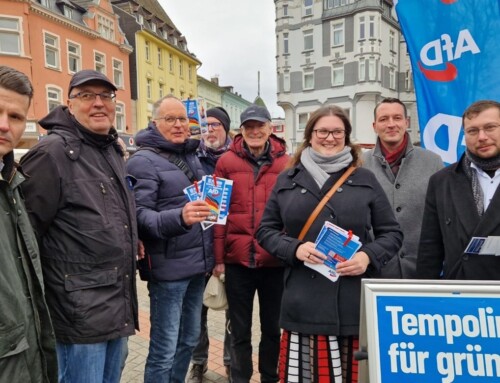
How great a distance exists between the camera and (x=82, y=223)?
2039 millimetres

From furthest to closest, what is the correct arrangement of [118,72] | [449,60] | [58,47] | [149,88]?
1. [149,88]
2. [118,72]
3. [58,47]
4. [449,60]

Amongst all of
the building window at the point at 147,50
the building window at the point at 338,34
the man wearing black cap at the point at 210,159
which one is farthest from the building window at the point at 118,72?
the man wearing black cap at the point at 210,159

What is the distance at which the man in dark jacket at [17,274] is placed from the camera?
1576 mm

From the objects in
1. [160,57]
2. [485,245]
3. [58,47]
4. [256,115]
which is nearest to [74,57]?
[58,47]

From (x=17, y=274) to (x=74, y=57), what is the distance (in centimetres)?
2618

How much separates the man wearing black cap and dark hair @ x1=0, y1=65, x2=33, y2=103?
227 centimetres

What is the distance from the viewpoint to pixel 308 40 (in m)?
35.2

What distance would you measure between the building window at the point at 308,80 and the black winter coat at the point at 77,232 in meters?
34.2

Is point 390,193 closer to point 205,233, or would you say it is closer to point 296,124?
point 205,233

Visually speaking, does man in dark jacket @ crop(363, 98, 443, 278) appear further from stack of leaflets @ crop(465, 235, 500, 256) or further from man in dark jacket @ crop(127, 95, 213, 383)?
man in dark jacket @ crop(127, 95, 213, 383)

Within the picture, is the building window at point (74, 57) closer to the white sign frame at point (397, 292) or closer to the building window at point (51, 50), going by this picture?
the building window at point (51, 50)

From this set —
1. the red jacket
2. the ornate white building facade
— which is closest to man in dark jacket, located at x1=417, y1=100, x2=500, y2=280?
the red jacket

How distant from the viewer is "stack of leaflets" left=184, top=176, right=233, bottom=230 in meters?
2.68

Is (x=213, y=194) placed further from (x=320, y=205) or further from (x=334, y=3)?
(x=334, y=3)
